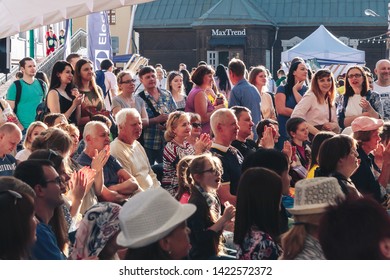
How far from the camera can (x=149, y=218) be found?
168 inches

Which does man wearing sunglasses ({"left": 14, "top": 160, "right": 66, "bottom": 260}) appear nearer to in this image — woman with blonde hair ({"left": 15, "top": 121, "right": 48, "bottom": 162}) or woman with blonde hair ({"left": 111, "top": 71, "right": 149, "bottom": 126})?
woman with blonde hair ({"left": 15, "top": 121, "right": 48, "bottom": 162})

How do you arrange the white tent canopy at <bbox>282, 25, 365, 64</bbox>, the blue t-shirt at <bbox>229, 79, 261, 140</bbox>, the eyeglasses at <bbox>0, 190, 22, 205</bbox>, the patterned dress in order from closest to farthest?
the eyeglasses at <bbox>0, 190, 22, 205</bbox>
the patterned dress
the blue t-shirt at <bbox>229, 79, 261, 140</bbox>
the white tent canopy at <bbox>282, 25, 365, 64</bbox>

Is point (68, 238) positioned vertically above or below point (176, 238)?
below

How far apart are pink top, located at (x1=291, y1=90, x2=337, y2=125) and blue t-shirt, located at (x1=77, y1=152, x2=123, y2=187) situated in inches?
116

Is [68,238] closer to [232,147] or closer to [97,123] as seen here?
[97,123]

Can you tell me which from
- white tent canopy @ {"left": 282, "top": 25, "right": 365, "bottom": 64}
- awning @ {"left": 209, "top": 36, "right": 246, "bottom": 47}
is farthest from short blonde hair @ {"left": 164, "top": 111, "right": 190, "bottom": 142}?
awning @ {"left": 209, "top": 36, "right": 246, "bottom": 47}

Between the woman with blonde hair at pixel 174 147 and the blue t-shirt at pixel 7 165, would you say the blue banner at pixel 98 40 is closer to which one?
the woman with blonde hair at pixel 174 147

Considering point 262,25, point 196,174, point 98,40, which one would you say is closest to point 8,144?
point 196,174

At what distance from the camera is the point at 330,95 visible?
10.7 metres

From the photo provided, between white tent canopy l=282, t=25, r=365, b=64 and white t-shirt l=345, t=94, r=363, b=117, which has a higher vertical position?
white t-shirt l=345, t=94, r=363, b=117

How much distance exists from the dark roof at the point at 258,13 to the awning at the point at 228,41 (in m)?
0.92

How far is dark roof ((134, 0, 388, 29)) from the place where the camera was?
5916 cm

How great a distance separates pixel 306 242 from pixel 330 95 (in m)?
6.08
